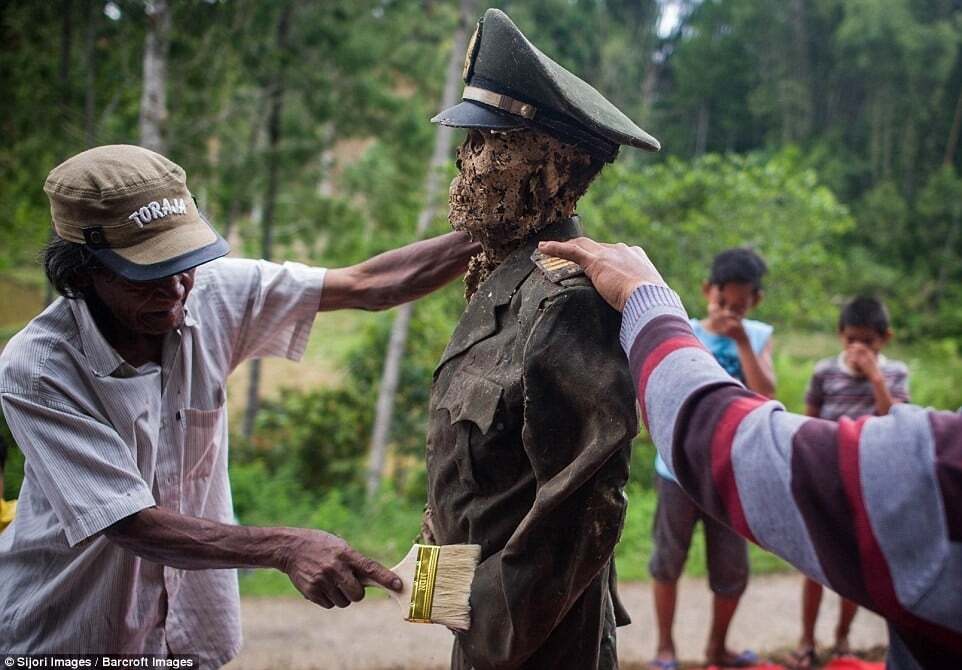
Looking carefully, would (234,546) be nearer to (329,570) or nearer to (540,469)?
(329,570)

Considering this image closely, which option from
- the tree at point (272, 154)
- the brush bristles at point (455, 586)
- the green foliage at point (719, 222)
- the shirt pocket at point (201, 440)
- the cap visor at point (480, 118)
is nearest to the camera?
the brush bristles at point (455, 586)

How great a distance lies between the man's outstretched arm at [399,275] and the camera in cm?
252

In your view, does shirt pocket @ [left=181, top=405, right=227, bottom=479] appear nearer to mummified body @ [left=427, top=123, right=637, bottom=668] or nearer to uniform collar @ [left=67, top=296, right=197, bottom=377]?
uniform collar @ [left=67, top=296, right=197, bottom=377]

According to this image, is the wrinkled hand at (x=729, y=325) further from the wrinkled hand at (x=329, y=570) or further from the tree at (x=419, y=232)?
the tree at (x=419, y=232)

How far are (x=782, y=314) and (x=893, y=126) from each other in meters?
19.5

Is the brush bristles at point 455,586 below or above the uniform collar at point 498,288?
below

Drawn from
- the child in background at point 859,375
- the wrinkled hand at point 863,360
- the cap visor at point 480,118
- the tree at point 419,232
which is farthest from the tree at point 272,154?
the cap visor at point 480,118

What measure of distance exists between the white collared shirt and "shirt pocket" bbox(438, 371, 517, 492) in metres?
0.79

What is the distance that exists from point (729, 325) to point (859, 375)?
32.0 inches

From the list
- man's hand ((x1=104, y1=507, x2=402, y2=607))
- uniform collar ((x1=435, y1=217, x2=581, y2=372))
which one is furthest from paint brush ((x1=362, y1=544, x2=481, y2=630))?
uniform collar ((x1=435, y1=217, x2=581, y2=372))

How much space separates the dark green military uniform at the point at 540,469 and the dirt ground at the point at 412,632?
2.98 m

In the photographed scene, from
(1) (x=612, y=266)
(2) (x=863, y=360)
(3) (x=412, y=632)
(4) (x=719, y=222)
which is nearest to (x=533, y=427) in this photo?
(1) (x=612, y=266)

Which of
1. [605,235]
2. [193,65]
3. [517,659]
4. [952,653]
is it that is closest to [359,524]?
[605,235]

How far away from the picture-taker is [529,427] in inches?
69.1
